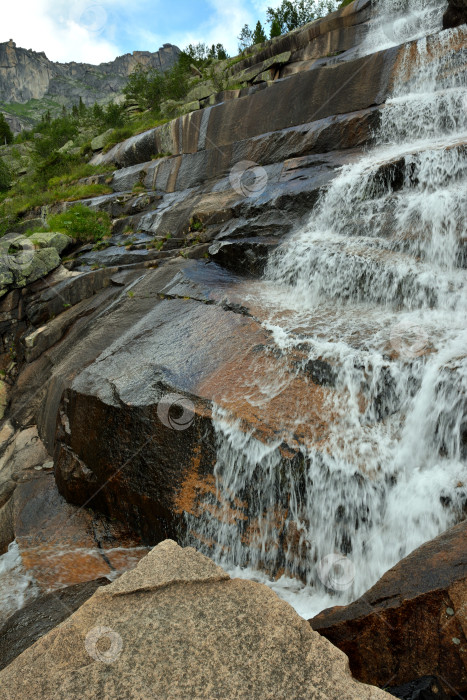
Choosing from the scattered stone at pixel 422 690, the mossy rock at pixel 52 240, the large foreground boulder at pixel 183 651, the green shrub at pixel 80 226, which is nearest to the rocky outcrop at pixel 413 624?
the scattered stone at pixel 422 690

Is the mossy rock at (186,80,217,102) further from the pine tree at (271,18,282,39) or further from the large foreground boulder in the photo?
the large foreground boulder

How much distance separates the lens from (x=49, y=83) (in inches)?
5231

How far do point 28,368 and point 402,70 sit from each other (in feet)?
36.6

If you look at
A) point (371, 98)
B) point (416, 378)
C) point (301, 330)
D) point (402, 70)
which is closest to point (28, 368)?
point (301, 330)

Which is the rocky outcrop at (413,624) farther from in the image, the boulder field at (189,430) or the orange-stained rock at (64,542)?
the orange-stained rock at (64,542)

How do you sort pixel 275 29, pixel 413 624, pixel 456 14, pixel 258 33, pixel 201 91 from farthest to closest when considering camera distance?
pixel 258 33 < pixel 275 29 < pixel 201 91 < pixel 456 14 < pixel 413 624

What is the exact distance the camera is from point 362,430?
4.32 metres

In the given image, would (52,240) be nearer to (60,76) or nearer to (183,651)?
(183,651)

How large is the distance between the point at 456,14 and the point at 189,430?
42.7 feet

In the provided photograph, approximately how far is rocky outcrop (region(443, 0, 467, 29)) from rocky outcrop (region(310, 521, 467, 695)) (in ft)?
43.7

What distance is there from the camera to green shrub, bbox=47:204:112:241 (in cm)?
1276

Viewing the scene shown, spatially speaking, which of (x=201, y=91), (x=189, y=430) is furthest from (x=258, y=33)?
(x=189, y=430)

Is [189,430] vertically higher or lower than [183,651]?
lower

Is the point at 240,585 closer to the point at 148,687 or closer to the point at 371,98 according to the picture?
the point at 148,687
